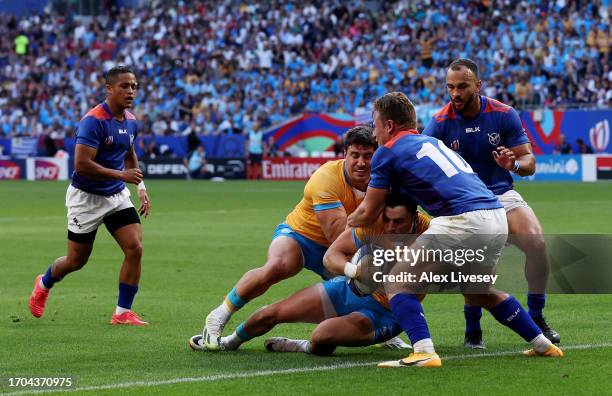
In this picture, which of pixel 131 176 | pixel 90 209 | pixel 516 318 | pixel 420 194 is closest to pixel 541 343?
pixel 516 318

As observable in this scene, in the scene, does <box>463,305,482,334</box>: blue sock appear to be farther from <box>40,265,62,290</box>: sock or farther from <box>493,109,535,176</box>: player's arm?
<box>40,265,62,290</box>: sock

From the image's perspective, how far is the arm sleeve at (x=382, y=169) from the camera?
7906 mm

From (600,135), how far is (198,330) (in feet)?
97.5

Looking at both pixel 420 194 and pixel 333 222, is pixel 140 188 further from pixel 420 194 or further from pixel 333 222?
pixel 420 194

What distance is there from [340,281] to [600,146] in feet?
101

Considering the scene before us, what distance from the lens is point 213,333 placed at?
9.16 meters

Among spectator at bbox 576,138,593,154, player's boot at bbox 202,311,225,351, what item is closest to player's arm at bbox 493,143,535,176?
player's boot at bbox 202,311,225,351

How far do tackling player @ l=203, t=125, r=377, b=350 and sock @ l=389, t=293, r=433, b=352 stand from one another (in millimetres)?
1119

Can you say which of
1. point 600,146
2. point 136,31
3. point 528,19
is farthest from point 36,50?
point 600,146

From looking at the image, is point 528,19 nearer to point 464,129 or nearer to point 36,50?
point 36,50

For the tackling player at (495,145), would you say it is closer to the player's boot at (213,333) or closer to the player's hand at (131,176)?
the player's boot at (213,333)

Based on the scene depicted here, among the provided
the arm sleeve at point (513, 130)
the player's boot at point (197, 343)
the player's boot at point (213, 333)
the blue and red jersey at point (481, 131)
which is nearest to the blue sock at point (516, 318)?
the blue and red jersey at point (481, 131)

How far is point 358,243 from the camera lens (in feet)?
27.5

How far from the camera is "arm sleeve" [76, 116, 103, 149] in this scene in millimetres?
11234
